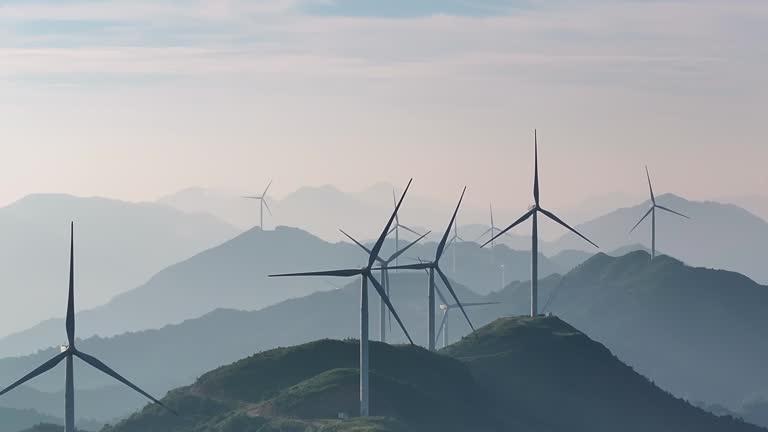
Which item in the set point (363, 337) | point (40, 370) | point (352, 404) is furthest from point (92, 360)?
point (352, 404)

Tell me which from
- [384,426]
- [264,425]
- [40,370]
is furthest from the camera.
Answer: [264,425]

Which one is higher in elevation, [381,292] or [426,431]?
[381,292]

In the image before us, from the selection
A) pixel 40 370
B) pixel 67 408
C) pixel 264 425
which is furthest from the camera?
pixel 264 425

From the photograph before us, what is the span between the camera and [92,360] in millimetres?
159000

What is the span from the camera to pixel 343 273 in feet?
586

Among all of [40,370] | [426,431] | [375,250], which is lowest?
[426,431]

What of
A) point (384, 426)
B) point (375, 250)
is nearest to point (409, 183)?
point (375, 250)

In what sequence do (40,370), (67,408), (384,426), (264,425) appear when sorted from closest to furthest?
1. (67,408)
2. (40,370)
3. (384,426)
4. (264,425)

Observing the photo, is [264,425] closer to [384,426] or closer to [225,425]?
[225,425]

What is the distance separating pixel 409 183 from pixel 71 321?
154ft

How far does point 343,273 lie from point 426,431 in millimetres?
31993

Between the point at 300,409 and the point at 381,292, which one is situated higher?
the point at 381,292

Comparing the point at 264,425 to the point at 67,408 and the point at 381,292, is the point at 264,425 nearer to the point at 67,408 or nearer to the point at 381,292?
the point at 381,292

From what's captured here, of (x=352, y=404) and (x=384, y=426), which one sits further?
(x=352, y=404)
